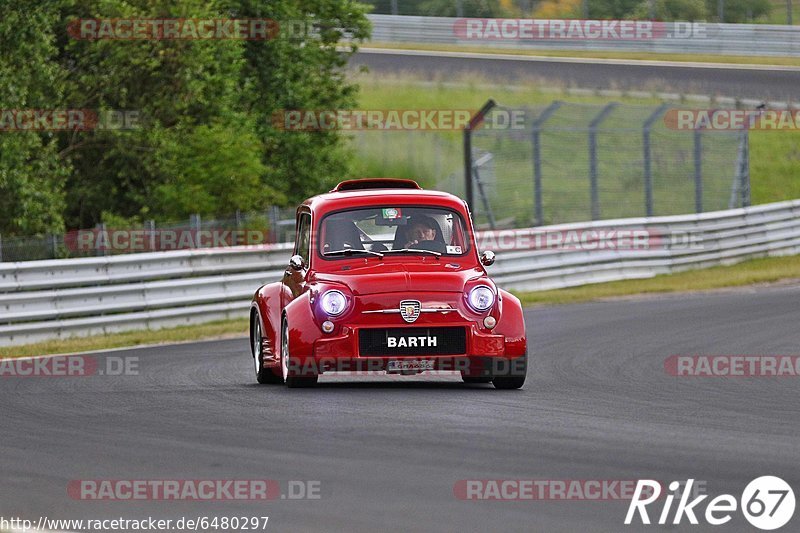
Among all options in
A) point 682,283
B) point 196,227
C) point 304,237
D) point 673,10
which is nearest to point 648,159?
point 682,283

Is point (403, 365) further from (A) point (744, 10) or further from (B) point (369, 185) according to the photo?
(A) point (744, 10)

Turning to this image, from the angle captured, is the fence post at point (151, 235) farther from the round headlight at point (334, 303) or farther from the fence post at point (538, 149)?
the round headlight at point (334, 303)

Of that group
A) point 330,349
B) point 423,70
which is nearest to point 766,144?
point 423,70

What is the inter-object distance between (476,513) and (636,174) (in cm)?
2833

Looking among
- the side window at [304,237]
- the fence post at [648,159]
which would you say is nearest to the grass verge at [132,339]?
the side window at [304,237]

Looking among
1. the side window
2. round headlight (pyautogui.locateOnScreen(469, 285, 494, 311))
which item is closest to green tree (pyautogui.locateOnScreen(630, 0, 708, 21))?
the side window

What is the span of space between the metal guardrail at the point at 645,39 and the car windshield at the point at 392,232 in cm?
3207

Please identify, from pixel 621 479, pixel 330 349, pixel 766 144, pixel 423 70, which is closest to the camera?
pixel 621 479

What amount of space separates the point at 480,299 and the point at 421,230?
1217 millimetres

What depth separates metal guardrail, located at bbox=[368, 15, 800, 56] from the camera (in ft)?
152

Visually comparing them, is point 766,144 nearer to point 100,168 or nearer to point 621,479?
point 100,168

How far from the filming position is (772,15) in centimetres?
4944

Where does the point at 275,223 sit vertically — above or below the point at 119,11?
below

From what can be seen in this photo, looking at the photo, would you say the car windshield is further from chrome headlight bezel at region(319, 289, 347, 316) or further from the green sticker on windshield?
chrome headlight bezel at region(319, 289, 347, 316)
